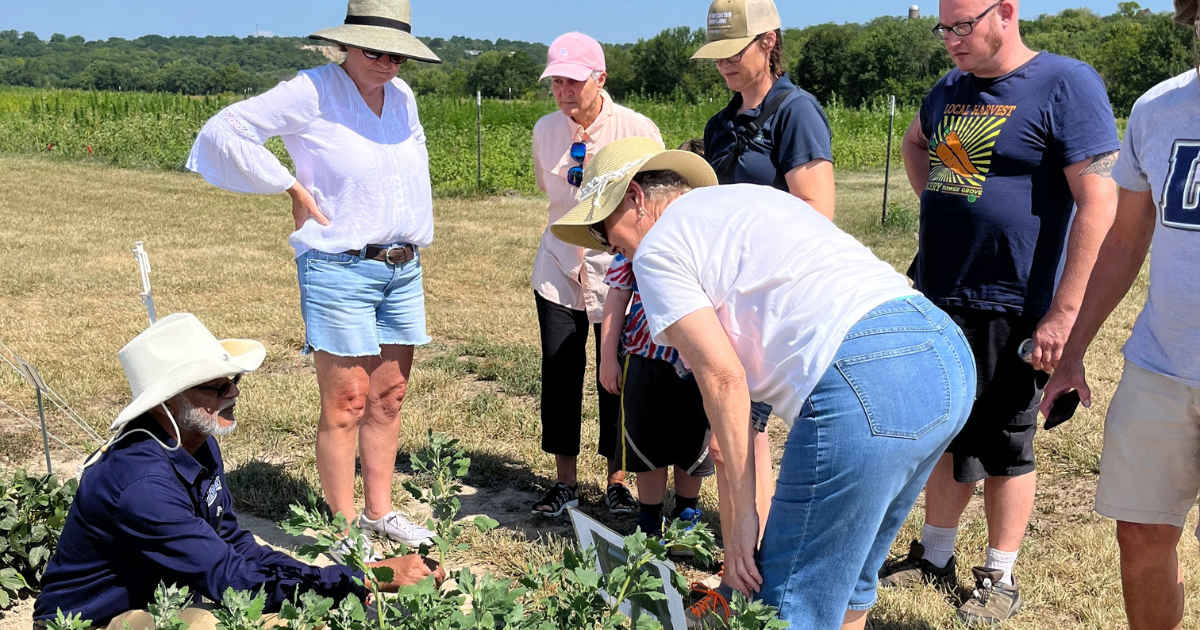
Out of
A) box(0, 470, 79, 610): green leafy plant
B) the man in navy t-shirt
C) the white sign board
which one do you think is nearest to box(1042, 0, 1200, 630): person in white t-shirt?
the man in navy t-shirt

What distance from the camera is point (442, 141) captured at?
63.4 feet

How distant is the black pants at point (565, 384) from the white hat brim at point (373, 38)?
1.15m

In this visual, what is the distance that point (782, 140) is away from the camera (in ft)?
11.5

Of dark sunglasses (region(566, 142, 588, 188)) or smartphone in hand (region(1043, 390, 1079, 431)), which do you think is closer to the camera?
smartphone in hand (region(1043, 390, 1079, 431))

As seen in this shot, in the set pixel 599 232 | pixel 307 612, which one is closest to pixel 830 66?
pixel 599 232

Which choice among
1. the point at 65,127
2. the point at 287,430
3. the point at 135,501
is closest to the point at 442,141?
the point at 65,127

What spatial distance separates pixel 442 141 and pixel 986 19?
668 inches

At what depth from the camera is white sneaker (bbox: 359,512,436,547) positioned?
3.90 meters

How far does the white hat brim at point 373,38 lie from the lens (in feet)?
11.5

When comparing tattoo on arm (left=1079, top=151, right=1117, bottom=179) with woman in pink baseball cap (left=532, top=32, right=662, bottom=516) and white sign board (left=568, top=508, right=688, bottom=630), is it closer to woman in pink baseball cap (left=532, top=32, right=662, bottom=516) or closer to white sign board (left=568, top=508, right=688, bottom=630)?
woman in pink baseball cap (left=532, top=32, right=662, bottom=516)

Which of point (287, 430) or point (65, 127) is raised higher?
point (65, 127)

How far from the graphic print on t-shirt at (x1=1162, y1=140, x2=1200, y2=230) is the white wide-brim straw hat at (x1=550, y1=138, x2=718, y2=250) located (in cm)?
109

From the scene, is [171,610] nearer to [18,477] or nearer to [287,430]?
[18,477]

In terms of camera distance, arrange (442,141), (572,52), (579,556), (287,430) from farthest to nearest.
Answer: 1. (442,141)
2. (287,430)
3. (572,52)
4. (579,556)
